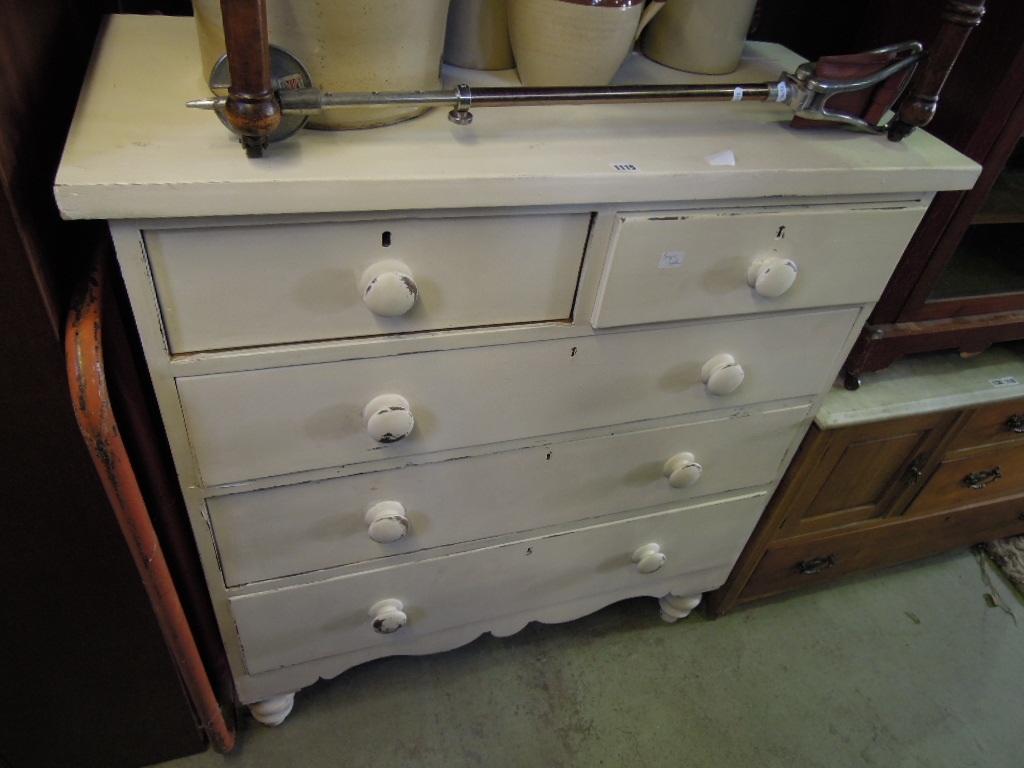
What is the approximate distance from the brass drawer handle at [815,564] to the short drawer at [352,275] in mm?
829

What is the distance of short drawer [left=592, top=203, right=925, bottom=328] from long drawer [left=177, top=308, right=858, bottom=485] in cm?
4

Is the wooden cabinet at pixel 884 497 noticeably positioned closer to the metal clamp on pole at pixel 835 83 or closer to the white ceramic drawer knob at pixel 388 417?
the metal clamp on pole at pixel 835 83

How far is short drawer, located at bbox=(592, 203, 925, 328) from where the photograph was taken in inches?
27.9

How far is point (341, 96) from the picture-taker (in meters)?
0.58

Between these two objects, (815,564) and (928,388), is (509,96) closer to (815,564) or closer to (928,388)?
(928,388)

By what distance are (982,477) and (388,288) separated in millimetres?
1193

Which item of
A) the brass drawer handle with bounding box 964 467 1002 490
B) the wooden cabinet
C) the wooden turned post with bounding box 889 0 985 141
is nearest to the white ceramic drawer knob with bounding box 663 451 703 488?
the wooden cabinet

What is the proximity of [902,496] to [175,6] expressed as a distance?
1.33m

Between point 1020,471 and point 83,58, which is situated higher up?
point 83,58

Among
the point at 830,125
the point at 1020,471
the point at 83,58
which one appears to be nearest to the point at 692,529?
the point at 830,125

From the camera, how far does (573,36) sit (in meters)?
0.71

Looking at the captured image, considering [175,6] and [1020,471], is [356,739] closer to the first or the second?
[175,6]

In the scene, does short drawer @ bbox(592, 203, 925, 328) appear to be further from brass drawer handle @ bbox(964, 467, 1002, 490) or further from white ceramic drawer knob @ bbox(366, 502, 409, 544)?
brass drawer handle @ bbox(964, 467, 1002, 490)

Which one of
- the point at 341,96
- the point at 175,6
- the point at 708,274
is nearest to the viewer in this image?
the point at 341,96
